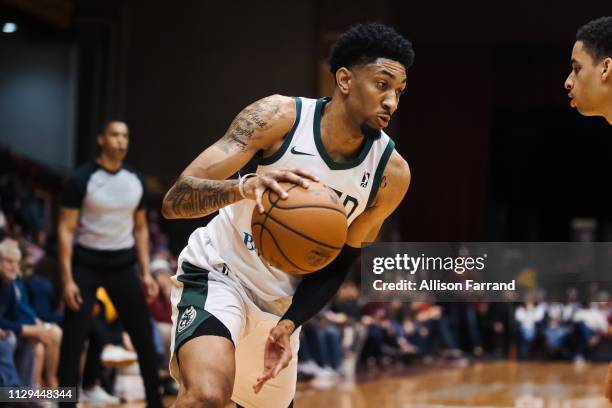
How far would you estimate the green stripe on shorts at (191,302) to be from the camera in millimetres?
3365

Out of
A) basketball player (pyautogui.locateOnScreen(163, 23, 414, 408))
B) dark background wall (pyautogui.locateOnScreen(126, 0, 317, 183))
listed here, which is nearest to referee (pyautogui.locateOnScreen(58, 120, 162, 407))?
basketball player (pyautogui.locateOnScreen(163, 23, 414, 408))

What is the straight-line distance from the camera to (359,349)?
38.0 ft

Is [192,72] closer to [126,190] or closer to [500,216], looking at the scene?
[126,190]

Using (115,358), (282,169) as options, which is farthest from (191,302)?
(115,358)

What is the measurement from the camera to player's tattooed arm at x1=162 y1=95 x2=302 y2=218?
10.7 ft

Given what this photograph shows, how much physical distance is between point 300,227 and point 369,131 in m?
0.64

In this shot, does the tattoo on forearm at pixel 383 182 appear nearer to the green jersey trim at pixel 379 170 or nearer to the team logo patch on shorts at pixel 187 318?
the green jersey trim at pixel 379 170

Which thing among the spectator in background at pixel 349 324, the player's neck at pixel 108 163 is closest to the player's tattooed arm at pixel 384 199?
the player's neck at pixel 108 163

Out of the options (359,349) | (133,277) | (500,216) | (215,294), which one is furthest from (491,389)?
(500,216)

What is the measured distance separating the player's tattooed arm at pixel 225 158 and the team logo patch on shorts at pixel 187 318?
1.05 ft

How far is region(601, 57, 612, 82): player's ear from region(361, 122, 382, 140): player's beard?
78 cm

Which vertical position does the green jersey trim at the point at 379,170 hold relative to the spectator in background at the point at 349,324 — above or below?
above

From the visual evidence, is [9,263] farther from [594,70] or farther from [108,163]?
[594,70]

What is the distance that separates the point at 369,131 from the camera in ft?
11.7
